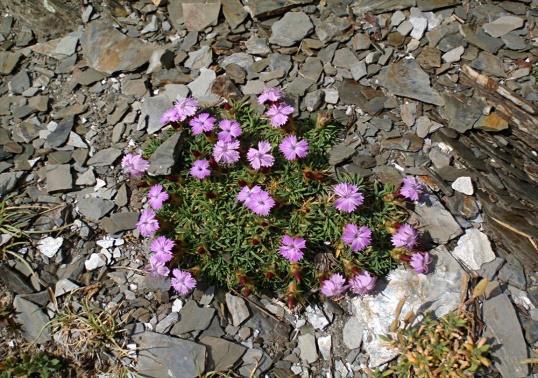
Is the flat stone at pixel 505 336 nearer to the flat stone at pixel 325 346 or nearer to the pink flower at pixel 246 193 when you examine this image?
the flat stone at pixel 325 346

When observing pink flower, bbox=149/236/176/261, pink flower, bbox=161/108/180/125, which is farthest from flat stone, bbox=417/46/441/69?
pink flower, bbox=149/236/176/261

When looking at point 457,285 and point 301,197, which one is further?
point 301,197

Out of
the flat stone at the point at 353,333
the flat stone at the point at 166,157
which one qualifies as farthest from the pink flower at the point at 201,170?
the flat stone at the point at 353,333

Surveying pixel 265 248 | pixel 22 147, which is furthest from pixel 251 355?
pixel 22 147

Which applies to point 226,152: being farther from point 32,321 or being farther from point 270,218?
point 32,321

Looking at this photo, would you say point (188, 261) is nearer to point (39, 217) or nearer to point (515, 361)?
point (39, 217)

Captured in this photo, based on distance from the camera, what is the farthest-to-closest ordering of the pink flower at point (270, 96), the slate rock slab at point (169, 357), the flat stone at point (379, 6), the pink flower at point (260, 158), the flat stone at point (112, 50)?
the flat stone at point (112, 50) < the flat stone at point (379, 6) < the pink flower at point (270, 96) < the pink flower at point (260, 158) < the slate rock slab at point (169, 357)

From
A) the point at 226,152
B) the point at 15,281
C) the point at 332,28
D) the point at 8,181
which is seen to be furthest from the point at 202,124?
the point at 15,281
